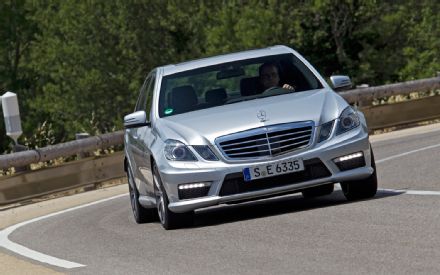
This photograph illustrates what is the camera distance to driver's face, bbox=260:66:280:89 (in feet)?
42.7

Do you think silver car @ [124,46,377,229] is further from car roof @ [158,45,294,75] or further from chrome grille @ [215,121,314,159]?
car roof @ [158,45,294,75]

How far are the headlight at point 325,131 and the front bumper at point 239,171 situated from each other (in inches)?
1.7

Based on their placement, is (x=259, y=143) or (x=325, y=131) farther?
(x=325, y=131)

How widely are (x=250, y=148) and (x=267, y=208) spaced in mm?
1541

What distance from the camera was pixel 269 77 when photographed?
13055 mm

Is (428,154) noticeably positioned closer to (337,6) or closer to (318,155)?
(318,155)

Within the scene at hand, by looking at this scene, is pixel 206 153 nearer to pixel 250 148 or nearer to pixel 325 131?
pixel 250 148

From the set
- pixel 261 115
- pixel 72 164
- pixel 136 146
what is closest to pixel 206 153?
pixel 261 115

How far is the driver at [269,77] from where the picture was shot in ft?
42.6

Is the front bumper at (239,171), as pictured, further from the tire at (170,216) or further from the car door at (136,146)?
the car door at (136,146)

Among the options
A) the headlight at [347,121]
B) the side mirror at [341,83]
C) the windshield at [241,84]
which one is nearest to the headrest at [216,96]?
the windshield at [241,84]

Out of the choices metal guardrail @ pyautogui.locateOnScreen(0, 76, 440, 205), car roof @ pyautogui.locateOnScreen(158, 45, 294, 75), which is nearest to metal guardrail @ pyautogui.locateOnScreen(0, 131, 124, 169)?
metal guardrail @ pyautogui.locateOnScreen(0, 76, 440, 205)

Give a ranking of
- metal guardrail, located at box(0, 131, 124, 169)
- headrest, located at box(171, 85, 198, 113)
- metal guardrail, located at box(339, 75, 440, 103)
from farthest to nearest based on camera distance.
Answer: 1. metal guardrail, located at box(339, 75, 440, 103)
2. metal guardrail, located at box(0, 131, 124, 169)
3. headrest, located at box(171, 85, 198, 113)

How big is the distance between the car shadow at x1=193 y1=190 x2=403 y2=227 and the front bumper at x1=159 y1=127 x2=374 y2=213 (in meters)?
0.34
